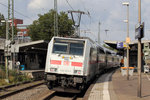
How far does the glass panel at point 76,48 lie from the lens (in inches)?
458

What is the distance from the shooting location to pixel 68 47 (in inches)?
464

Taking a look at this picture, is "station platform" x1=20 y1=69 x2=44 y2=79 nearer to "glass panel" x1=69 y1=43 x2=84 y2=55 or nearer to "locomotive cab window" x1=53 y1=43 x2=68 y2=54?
"locomotive cab window" x1=53 y1=43 x2=68 y2=54

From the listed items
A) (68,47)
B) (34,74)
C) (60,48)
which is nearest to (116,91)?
(68,47)

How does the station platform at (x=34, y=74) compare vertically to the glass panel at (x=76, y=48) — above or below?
below

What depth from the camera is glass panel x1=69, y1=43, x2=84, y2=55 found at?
11.6 metres

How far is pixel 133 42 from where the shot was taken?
25.6 metres

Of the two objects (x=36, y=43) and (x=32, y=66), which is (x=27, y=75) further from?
(x=32, y=66)

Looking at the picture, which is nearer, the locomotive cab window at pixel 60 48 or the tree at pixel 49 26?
the locomotive cab window at pixel 60 48

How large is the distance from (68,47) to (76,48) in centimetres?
42

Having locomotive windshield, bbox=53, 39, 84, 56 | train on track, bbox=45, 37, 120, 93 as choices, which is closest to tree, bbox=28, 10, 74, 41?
locomotive windshield, bbox=53, 39, 84, 56

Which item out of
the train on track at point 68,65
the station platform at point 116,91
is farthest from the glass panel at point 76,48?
the station platform at point 116,91

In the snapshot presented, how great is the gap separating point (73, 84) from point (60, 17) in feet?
109

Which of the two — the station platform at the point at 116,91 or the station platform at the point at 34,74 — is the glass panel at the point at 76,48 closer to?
the station platform at the point at 116,91

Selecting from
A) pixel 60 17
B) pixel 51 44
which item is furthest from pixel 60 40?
pixel 60 17
